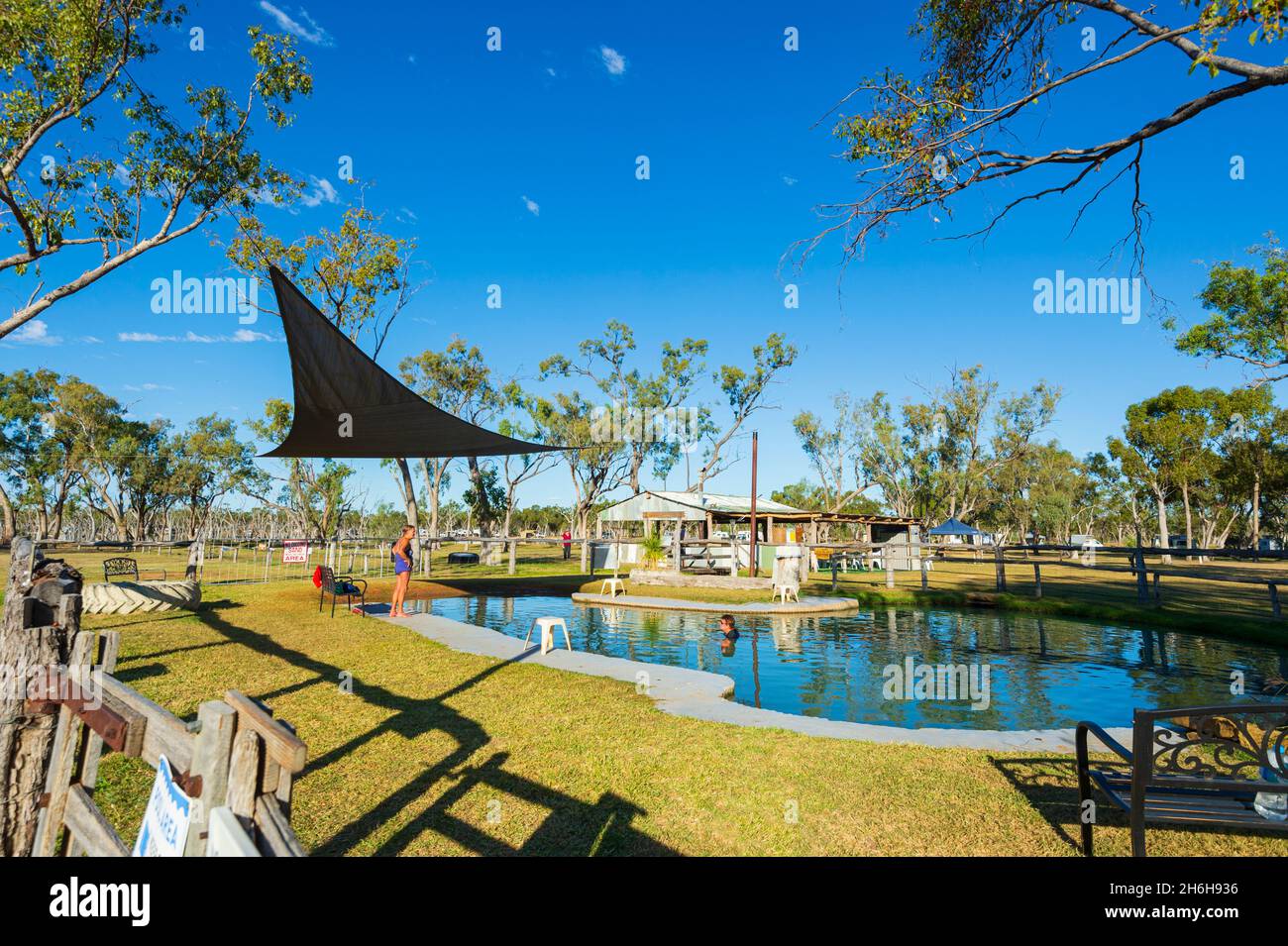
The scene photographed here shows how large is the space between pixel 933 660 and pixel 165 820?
31.6 ft

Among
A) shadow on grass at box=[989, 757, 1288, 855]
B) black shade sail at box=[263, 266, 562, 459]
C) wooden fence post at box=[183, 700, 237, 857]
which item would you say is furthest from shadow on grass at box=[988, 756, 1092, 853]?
black shade sail at box=[263, 266, 562, 459]

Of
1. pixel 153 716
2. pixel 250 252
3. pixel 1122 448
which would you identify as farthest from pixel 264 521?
pixel 153 716

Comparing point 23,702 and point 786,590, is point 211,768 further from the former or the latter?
point 786,590

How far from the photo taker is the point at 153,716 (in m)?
2.29

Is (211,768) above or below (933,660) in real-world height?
above

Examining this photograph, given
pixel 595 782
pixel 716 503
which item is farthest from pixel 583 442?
pixel 595 782

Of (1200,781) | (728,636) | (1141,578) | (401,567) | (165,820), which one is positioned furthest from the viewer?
(1141,578)

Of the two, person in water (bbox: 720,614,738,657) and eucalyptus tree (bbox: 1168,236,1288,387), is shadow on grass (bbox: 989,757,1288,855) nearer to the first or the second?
person in water (bbox: 720,614,738,657)

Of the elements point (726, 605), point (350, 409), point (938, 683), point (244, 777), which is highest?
point (350, 409)

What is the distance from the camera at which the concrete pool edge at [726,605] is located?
14273 mm

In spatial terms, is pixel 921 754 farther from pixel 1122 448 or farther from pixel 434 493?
pixel 1122 448

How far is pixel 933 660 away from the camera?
9516 mm
